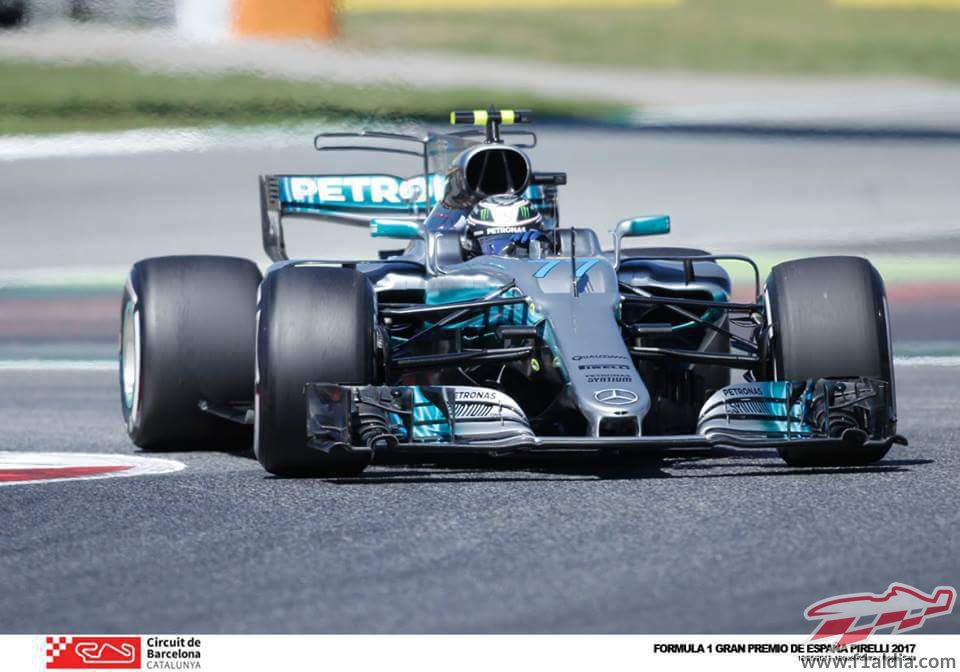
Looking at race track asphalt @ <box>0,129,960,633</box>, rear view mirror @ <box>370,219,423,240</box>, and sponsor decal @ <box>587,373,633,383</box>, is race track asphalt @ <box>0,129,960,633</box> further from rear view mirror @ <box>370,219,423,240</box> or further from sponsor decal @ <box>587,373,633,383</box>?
rear view mirror @ <box>370,219,423,240</box>

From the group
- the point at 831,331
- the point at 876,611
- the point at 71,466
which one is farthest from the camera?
the point at 71,466

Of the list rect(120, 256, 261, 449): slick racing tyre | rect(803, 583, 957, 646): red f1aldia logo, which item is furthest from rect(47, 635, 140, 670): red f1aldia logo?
rect(120, 256, 261, 449): slick racing tyre

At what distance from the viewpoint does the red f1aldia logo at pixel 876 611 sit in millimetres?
4504

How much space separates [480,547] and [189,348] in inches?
135

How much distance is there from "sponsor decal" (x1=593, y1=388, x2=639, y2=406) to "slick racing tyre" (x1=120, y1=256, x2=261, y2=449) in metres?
2.31

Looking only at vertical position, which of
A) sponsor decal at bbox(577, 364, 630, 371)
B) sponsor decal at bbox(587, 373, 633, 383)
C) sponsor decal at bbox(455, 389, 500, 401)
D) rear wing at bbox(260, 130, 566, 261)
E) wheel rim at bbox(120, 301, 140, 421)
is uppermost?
rear wing at bbox(260, 130, 566, 261)

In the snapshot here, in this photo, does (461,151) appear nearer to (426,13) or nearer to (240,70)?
(240,70)

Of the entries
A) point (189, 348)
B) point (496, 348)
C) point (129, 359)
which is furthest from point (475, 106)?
point (496, 348)

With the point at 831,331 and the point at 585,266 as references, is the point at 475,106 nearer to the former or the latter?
the point at 585,266

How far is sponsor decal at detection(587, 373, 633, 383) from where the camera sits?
7.04m

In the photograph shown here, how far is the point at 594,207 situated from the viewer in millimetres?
21453

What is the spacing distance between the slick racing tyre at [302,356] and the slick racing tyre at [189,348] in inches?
56.0

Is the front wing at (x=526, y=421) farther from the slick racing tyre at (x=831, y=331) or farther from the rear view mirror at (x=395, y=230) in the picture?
the rear view mirror at (x=395, y=230)

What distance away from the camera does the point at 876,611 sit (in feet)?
15.3
